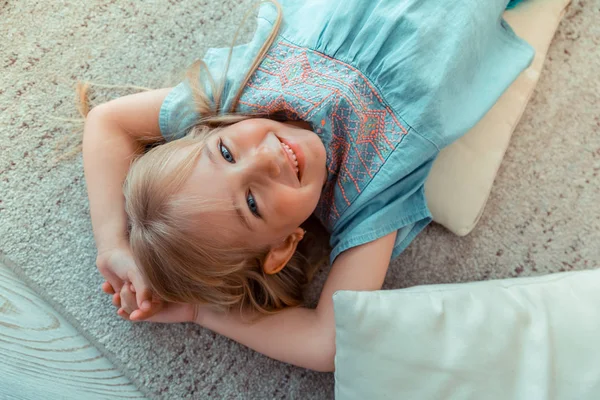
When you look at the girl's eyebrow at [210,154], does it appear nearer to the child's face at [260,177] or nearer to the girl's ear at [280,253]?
the child's face at [260,177]

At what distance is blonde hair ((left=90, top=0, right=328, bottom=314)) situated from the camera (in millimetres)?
608

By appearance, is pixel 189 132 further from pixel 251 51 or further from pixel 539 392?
pixel 539 392

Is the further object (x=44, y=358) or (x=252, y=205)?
(x=44, y=358)

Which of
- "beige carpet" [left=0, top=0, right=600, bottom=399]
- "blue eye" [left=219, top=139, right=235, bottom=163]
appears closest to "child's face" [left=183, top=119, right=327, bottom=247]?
"blue eye" [left=219, top=139, right=235, bottom=163]

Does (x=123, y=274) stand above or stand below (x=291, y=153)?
below

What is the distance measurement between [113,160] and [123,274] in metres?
0.19

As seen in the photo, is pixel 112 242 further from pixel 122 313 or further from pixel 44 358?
pixel 44 358

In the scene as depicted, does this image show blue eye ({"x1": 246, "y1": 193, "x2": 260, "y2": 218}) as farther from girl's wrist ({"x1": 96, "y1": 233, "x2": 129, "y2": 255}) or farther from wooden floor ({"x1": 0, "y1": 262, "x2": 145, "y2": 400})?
wooden floor ({"x1": 0, "y1": 262, "x2": 145, "y2": 400})

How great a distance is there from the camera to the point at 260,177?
0.61 metres

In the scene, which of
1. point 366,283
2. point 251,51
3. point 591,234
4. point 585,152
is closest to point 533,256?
point 591,234

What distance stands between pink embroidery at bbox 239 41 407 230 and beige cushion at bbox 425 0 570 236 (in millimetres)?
157

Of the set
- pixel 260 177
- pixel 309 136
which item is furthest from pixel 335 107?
pixel 260 177

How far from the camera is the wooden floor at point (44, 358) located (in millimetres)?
778

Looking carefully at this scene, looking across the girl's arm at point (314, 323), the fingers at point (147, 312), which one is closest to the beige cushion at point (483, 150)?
the girl's arm at point (314, 323)
